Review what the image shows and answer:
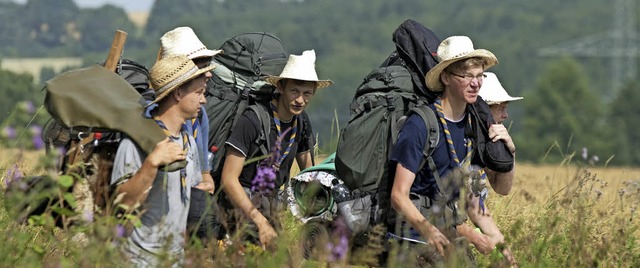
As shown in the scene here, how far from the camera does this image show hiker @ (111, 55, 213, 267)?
5047 mm

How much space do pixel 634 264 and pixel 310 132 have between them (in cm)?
191

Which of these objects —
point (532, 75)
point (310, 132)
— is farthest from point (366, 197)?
point (532, 75)

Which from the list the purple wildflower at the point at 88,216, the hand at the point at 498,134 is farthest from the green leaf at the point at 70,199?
the hand at the point at 498,134

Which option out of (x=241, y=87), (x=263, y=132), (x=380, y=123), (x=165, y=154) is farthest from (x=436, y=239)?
(x=241, y=87)

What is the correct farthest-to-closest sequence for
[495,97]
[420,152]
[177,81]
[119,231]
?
[495,97] → [420,152] → [177,81] → [119,231]

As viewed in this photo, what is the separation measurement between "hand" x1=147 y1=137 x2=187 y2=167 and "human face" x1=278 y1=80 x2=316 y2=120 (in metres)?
1.84

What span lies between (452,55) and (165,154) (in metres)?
1.83

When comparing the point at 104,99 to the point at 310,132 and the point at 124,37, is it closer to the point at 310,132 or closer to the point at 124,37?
the point at 124,37

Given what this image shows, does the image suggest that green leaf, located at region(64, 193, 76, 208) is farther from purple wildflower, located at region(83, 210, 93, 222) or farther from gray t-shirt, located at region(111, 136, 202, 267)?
gray t-shirt, located at region(111, 136, 202, 267)

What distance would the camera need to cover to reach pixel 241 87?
7250mm

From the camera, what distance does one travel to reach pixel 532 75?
19300 centimetres

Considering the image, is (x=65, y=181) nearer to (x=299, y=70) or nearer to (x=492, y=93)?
(x=299, y=70)

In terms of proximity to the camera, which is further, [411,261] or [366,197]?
[366,197]

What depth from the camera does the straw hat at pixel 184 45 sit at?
21.5 ft
